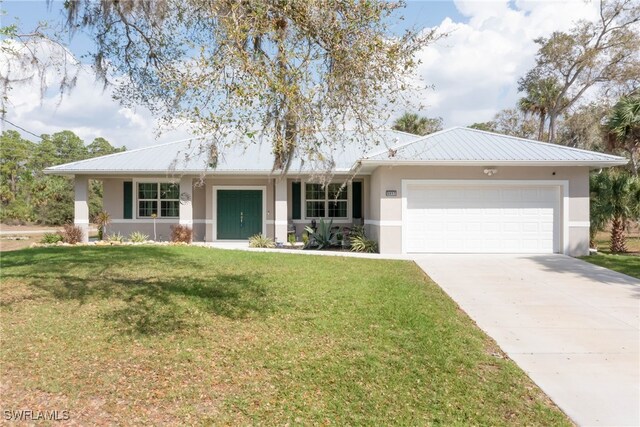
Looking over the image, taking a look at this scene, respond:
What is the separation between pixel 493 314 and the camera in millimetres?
6711

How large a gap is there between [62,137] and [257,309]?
53292mm

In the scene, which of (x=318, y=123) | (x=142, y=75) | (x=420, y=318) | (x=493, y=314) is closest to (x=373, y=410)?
(x=420, y=318)

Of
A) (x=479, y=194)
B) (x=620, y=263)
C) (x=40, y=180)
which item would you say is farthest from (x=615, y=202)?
(x=40, y=180)

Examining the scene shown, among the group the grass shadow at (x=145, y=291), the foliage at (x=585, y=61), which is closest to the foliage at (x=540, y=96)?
the foliage at (x=585, y=61)

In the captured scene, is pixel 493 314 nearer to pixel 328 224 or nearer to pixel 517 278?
pixel 517 278

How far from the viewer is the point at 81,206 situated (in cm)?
1719

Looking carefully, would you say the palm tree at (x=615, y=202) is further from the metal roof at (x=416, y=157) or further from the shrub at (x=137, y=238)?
the shrub at (x=137, y=238)

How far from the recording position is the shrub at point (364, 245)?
48.4 ft

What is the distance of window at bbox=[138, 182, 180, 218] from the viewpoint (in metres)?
18.2

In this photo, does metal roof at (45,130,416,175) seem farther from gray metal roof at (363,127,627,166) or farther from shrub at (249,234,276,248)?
shrub at (249,234,276,248)

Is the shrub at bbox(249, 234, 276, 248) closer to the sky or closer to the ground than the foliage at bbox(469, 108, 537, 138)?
closer to the ground

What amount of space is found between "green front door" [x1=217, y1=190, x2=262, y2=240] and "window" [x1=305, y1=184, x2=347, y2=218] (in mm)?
2095

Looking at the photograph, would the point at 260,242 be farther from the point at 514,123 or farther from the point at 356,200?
the point at 514,123
